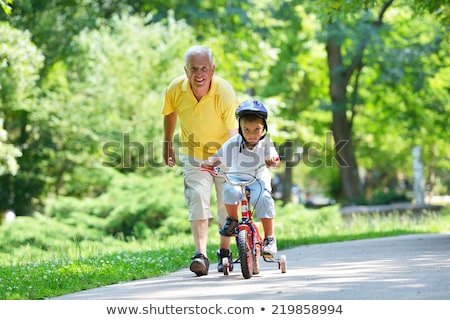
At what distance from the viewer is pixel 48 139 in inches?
1134

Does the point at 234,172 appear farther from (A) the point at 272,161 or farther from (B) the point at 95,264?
(B) the point at 95,264

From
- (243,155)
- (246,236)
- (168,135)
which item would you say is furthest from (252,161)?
(168,135)

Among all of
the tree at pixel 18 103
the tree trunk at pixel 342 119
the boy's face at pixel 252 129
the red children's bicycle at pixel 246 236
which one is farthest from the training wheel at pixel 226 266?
the tree trunk at pixel 342 119

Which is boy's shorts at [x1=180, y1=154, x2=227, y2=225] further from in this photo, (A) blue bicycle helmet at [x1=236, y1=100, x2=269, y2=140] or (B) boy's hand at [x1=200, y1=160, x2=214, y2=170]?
(A) blue bicycle helmet at [x1=236, y1=100, x2=269, y2=140]

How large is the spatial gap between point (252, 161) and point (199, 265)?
1.15 metres

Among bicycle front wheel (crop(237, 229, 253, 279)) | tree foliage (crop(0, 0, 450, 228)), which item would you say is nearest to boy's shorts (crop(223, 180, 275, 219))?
bicycle front wheel (crop(237, 229, 253, 279))

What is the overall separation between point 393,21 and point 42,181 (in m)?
15.8

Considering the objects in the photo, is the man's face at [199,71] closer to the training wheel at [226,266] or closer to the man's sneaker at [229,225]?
the man's sneaker at [229,225]

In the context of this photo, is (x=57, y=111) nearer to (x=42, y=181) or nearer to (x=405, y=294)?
(x=42, y=181)

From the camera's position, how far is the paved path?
6.89m

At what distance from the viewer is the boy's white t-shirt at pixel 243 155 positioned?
846 centimetres

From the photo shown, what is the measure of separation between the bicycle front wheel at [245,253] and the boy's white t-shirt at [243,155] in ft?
1.97

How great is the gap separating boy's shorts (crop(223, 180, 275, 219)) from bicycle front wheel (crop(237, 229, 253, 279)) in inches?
12.7

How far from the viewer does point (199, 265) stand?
28.7 feet
